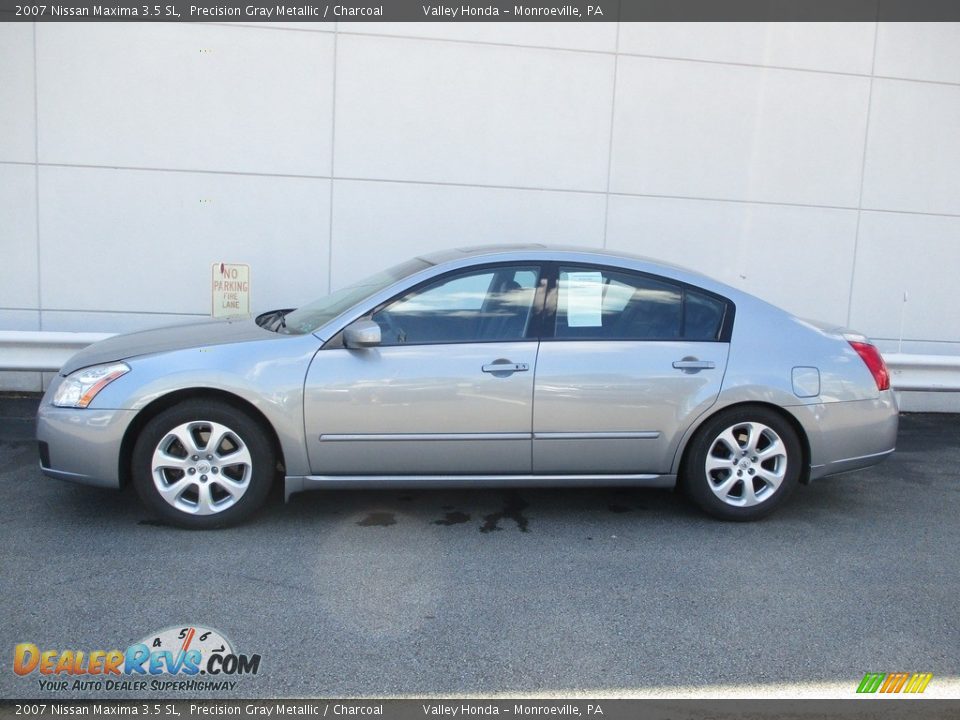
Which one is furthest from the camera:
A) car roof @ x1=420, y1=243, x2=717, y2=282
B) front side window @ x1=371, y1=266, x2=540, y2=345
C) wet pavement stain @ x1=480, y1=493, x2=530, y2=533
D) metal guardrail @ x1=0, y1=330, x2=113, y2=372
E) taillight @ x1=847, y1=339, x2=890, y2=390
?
metal guardrail @ x1=0, y1=330, x2=113, y2=372

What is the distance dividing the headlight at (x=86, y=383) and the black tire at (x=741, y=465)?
320 cm

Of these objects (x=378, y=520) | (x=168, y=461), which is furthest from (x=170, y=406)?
(x=378, y=520)

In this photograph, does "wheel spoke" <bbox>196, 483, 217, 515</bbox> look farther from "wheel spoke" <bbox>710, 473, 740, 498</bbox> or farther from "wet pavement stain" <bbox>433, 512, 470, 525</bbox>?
"wheel spoke" <bbox>710, 473, 740, 498</bbox>

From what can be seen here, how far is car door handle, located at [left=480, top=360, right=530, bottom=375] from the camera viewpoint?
4.45m

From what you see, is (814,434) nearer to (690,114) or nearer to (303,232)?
(690,114)

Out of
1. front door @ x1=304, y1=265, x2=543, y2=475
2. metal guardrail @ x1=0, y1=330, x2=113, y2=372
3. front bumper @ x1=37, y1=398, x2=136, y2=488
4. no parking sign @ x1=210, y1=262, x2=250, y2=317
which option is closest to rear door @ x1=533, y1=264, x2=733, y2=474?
front door @ x1=304, y1=265, x2=543, y2=475

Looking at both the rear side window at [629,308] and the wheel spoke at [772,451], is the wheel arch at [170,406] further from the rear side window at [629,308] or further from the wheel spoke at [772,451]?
the wheel spoke at [772,451]

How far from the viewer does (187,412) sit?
4.28 meters

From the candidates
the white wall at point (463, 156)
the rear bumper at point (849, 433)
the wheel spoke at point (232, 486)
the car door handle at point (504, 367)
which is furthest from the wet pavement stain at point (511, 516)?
the white wall at point (463, 156)

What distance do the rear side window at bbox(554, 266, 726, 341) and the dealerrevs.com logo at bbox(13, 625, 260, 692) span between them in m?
2.45

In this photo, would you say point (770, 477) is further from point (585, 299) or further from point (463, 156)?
point (463, 156)

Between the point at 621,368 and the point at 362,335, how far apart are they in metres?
1.45

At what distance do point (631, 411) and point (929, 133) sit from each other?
5.96 metres
